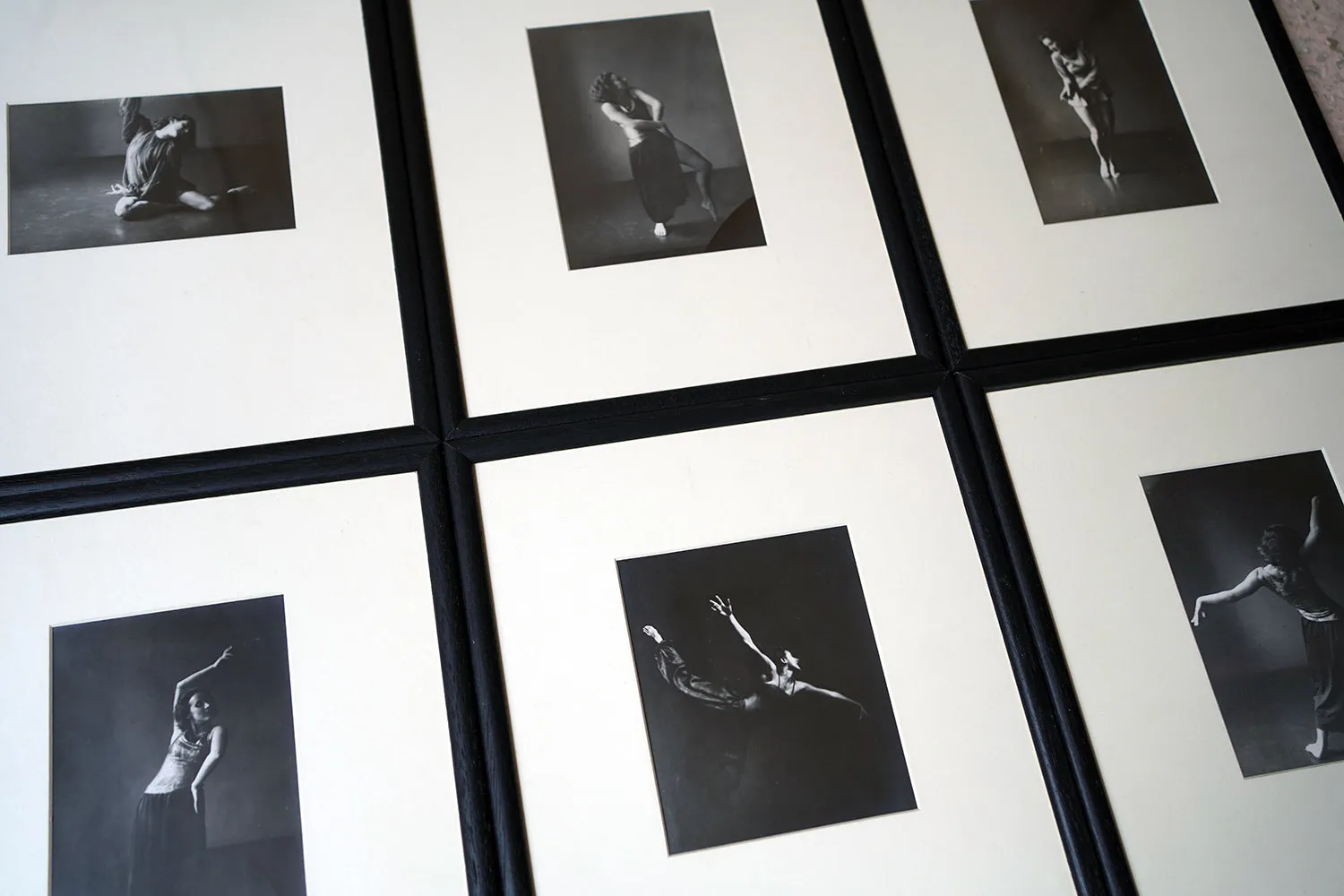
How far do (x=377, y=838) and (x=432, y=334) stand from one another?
1.47 feet

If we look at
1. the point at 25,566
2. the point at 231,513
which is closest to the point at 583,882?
the point at 231,513

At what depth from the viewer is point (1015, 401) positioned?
98 centimetres

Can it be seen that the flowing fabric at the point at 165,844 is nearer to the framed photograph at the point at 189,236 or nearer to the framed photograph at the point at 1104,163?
the framed photograph at the point at 189,236

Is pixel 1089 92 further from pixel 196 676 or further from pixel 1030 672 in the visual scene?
pixel 196 676

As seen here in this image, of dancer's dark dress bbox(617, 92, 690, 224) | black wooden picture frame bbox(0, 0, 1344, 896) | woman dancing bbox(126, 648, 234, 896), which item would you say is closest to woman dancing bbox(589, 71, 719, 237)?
dancer's dark dress bbox(617, 92, 690, 224)

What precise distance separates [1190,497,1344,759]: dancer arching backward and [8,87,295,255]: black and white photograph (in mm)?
993

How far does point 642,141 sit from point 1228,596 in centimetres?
73

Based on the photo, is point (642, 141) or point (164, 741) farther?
point (642, 141)

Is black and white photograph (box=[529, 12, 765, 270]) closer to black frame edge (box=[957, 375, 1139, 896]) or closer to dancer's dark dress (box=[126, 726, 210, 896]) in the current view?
black frame edge (box=[957, 375, 1139, 896])

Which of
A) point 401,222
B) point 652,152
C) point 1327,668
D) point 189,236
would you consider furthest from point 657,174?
point 1327,668

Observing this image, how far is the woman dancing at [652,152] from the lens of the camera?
1014mm

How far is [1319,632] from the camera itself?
924 millimetres

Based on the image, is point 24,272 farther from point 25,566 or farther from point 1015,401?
point 1015,401

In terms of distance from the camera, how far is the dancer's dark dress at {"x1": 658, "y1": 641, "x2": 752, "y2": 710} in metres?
0.86
